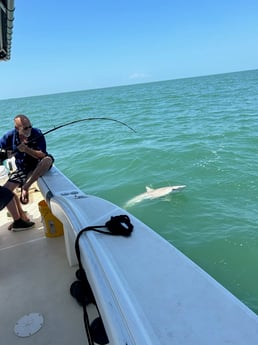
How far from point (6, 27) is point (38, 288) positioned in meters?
2.51

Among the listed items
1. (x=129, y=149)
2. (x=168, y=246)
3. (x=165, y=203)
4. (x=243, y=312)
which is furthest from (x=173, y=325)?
(x=129, y=149)

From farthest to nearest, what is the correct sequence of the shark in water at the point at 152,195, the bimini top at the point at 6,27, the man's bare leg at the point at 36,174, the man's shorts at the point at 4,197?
1. the shark in water at the point at 152,195
2. the man's bare leg at the point at 36,174
3. the man's shorts at the point at 4,197
4. the bimini top at the point at 6,27

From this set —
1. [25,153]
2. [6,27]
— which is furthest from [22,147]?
[6,27]

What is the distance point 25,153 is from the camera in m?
3.61

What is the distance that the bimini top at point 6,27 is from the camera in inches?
88.7

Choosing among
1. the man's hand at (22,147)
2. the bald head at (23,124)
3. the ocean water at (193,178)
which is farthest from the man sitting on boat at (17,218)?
the ocean water at (193,178)

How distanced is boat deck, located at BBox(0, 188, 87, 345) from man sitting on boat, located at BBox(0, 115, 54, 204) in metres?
0.61

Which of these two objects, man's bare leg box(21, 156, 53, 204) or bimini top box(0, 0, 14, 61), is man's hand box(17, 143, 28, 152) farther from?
bimini top box(0, 0, 14, 61)

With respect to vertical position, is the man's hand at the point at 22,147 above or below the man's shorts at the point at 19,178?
above

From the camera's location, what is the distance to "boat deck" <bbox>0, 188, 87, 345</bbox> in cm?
187

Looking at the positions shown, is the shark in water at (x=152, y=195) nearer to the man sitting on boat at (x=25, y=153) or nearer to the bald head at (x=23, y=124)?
the man sitting on boat at (x=25, y=153)

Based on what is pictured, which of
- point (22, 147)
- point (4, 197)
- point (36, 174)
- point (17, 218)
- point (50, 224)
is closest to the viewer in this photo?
point (4, 197)

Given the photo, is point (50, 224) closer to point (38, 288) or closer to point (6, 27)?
point (38, 288)

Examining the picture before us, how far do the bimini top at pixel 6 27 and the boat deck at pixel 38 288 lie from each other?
2183mm
